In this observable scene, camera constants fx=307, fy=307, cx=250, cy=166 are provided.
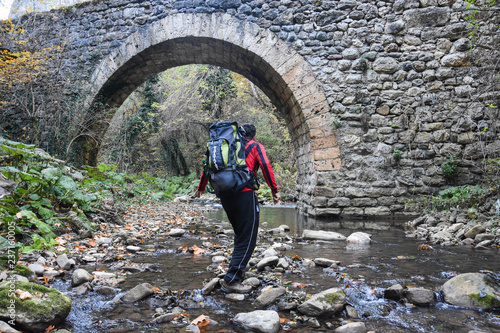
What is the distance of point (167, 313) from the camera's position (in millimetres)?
1934

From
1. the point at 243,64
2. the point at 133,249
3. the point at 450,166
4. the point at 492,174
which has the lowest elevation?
the point at 133,249

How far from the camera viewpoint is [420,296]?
2.13 m

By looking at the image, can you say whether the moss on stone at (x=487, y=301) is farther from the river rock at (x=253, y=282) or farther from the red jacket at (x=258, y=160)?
the red jacket at (x=258, y=160)

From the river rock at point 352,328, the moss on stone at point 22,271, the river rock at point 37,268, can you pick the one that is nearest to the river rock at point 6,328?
the moss on stone at point 22,271

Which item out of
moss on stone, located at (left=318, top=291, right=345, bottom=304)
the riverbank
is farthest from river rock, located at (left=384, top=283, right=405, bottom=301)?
moss on stone, located at (left=318, top=291, right=345, bottom=304)

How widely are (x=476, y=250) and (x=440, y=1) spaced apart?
4803mm

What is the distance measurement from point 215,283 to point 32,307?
47.2 inches

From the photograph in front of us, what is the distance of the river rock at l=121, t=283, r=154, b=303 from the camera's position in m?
2.12

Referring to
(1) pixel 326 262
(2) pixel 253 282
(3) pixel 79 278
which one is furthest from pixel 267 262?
(3) pixel 79 278

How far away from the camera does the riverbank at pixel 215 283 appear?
73.6 inches

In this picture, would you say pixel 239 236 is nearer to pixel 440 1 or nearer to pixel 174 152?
pixel 440 1

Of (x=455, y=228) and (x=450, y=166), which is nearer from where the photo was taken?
(x=455, y=228)

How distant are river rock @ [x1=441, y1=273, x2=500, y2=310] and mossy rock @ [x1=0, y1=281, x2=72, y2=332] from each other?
99.3 inches

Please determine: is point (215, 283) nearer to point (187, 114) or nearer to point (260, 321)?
point (260, 321)
